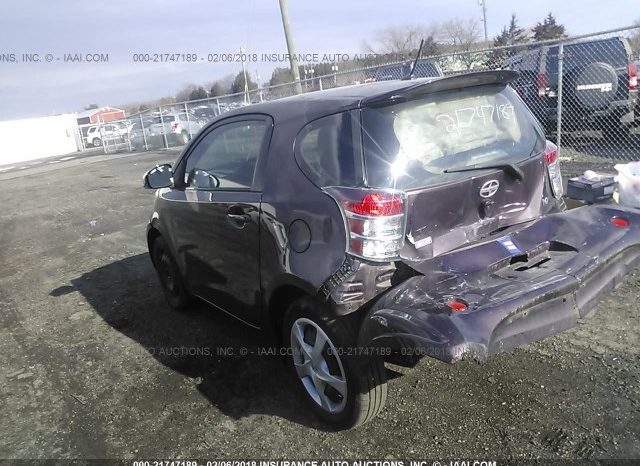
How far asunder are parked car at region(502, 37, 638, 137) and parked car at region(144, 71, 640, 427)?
6686 millimetres

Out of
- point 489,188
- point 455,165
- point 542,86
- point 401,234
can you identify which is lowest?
point 401,234

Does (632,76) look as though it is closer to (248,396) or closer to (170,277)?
(170,277)

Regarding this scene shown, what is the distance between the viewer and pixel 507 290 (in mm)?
2342

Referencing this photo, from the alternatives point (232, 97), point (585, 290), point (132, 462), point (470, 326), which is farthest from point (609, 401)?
point (232, 97)

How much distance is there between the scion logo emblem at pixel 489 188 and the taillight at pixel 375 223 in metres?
0.54

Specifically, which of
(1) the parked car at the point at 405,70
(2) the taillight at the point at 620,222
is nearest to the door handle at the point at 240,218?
(2) the taillight at the point at 620,222

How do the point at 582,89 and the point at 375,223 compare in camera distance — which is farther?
the point at 582,89

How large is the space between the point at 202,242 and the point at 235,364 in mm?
889

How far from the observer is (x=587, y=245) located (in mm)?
2764

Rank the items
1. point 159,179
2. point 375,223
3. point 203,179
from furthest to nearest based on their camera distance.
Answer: point 159,179 → point 203,179 → point 375,223

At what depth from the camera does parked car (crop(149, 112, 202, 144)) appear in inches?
774

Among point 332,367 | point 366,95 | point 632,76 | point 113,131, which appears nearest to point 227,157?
point 366,95

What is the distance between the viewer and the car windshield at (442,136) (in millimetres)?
2590

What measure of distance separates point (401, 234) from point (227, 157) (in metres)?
1.59
